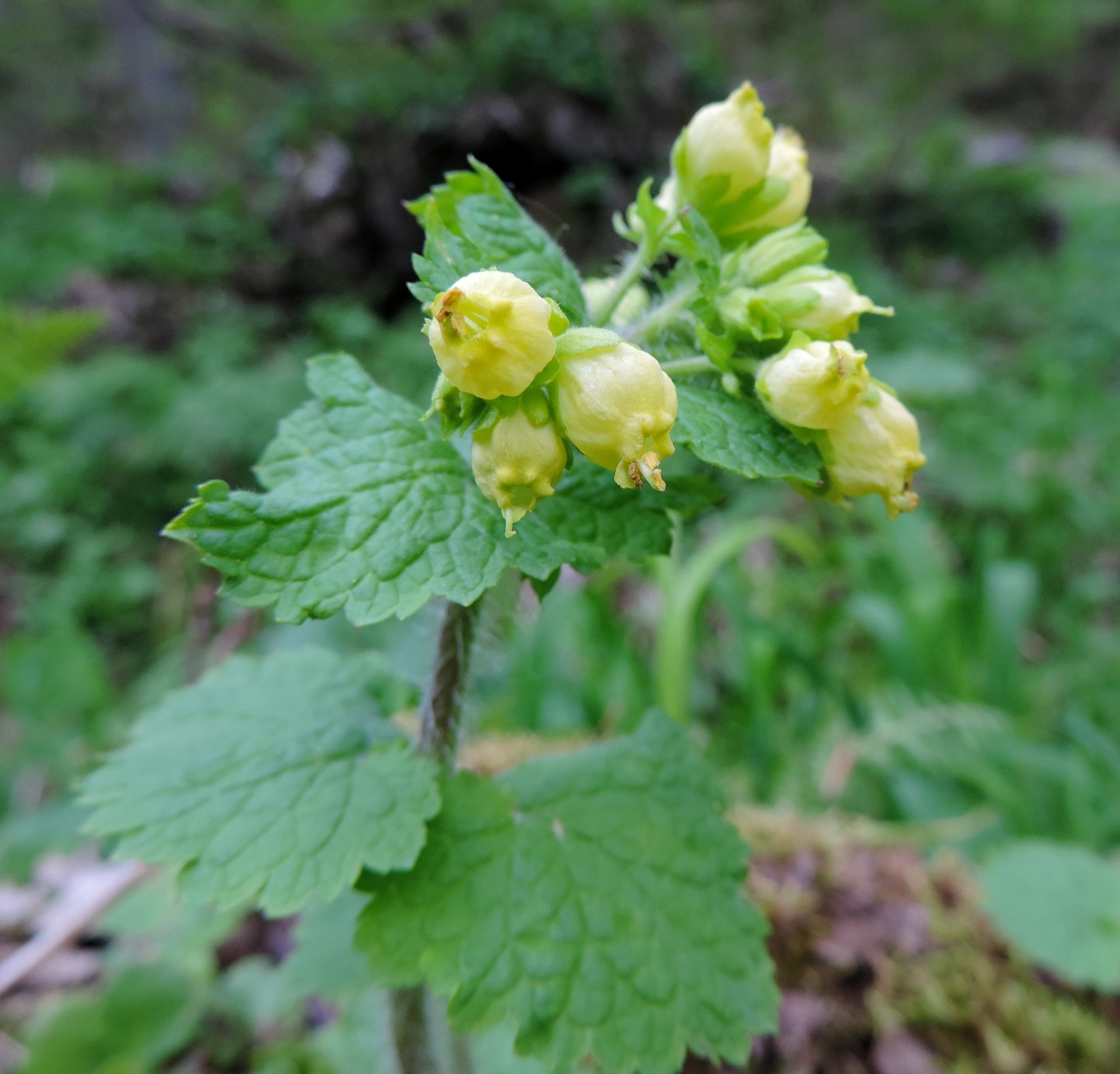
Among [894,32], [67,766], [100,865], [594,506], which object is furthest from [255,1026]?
[894,32]

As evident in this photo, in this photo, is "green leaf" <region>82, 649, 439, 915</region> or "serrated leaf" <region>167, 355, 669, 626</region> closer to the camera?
"serrated leaf" <region>167, 355, 669, 626</region>

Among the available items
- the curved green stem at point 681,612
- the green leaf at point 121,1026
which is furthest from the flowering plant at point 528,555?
the curved green stem at point 681,612

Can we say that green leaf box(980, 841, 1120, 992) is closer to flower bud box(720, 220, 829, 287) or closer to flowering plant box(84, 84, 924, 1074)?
flowering plant box(84, 84, 924, 1074)

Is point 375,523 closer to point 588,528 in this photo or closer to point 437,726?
point 588,528

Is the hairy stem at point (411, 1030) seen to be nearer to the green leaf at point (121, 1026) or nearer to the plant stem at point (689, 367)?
the green leaf at point (121, 1026)

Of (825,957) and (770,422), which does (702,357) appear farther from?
(825,957)

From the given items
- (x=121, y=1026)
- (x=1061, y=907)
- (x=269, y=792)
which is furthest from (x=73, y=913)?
(x=1061, y=907)

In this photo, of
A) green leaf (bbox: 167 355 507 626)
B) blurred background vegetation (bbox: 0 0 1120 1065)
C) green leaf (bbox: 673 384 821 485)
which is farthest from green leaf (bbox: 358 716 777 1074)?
green leaf (bbox: 673 384 821 485)

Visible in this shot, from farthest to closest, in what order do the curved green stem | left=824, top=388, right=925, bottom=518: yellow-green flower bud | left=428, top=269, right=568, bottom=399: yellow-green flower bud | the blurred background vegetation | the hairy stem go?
the blurred background vegetation, the curved green stem, the hairy stem, left=824, top=388, right=925, bottom=518: yellow-green flower bud, left=428, top=269, right=568, bottom=399: yellow-green flower bud
